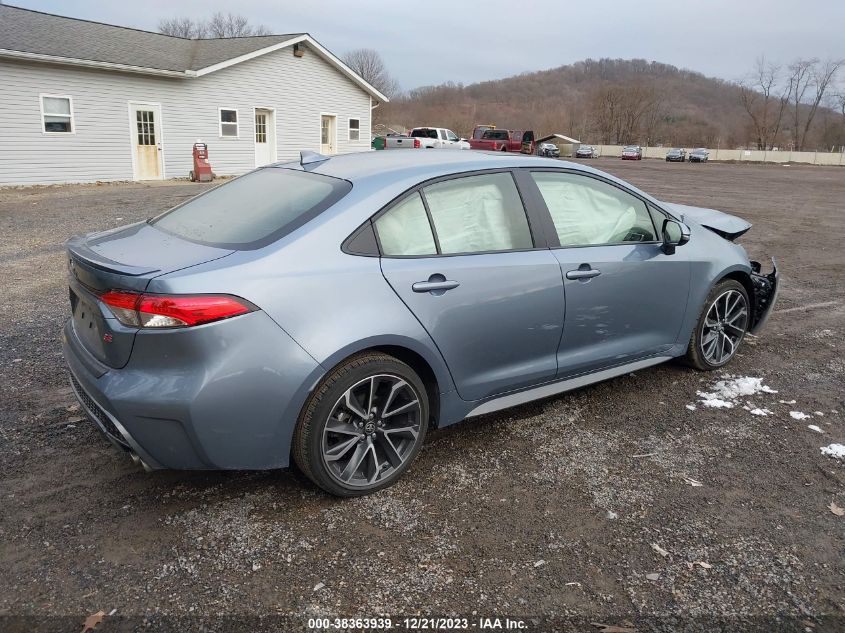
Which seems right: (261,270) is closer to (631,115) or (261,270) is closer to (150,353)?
(150,353)

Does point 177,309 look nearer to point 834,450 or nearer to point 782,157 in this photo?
point 834,450

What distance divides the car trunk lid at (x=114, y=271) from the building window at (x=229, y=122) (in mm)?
20156

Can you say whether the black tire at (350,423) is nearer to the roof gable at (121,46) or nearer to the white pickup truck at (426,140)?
the roof gable at (121,46)

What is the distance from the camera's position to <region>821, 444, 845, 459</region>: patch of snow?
3.57 m

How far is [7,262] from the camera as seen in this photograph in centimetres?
795

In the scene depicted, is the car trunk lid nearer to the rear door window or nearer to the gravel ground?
the gravel ground

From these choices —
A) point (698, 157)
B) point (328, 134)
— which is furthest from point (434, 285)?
point (698, 157)

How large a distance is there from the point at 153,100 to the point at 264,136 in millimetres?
4496

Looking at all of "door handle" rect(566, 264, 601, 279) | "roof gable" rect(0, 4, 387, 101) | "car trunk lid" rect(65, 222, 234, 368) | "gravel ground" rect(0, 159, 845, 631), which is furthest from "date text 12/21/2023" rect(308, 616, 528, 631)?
"roof gable" rect(0, 4, 387, 101)

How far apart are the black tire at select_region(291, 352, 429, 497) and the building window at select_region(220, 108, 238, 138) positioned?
2092 cm

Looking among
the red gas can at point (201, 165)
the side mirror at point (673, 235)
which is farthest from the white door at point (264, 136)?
the side mirror at point (673, 235)

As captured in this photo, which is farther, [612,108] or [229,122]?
[612,108]

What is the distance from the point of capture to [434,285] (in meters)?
A: 3.08

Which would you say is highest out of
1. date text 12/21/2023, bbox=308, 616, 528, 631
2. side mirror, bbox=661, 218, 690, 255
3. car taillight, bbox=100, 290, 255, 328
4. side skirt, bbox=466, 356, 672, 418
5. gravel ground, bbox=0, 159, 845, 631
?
side mirror, bbox=661, 218, 690, 255
